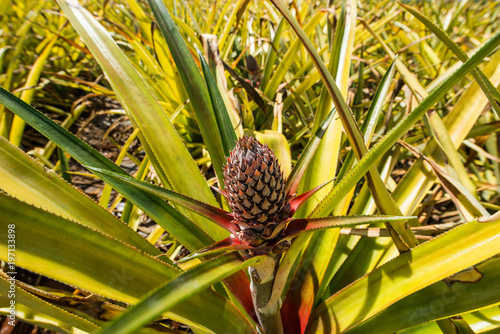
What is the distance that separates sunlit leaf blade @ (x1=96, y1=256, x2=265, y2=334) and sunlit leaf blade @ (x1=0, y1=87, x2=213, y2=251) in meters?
0.37

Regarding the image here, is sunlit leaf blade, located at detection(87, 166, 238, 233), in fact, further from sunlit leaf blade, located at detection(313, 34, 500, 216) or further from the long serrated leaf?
the long serrated leaf

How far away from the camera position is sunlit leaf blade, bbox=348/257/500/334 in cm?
73

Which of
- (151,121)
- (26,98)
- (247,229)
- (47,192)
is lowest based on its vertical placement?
(247,229)

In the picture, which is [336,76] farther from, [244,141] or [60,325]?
[60,325]

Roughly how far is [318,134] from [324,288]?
555 millimetres

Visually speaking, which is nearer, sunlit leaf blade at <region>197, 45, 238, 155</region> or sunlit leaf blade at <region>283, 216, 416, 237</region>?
sunlit leaf blade at <region>283, 216, 416, 237</region>

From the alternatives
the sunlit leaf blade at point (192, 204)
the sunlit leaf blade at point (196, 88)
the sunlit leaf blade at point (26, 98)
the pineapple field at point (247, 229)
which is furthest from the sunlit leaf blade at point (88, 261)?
the sunlit leaf blade at point (26, 98)

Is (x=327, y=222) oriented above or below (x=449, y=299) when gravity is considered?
above

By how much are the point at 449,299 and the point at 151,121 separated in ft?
3.15

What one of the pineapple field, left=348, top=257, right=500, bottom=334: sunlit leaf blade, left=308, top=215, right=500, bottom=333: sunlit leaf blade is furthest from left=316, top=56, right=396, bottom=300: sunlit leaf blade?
left=348, top=257, right=500, bottom=334: sunlit leaf blade

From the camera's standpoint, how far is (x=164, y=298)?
1.45 ft

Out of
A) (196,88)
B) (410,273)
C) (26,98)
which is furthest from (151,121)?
(26,98)

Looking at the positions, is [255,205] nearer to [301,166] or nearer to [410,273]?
[301,166]

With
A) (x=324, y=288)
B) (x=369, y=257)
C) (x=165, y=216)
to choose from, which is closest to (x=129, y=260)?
(x=165, y=216)
